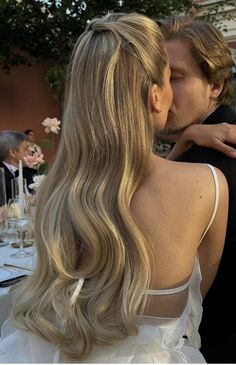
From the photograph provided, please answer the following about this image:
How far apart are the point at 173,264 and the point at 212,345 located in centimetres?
43

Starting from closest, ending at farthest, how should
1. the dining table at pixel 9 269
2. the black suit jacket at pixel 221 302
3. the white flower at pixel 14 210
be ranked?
the black suit jacket at pixel 221 302
the dining table at pixel 9 269
the white flower at pixel 14 210

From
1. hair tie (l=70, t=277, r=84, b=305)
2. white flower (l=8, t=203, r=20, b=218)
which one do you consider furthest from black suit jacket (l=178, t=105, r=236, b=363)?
white flower (l=8, t=203, r=20, b=218)

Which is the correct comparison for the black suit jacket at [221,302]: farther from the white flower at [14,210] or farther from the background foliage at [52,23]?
the background foliage at [52,23]

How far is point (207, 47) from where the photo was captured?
1.34m

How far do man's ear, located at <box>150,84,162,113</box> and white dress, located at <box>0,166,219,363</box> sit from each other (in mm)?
196

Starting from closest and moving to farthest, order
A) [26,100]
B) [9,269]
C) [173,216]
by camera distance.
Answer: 1. [173,216]
2. [9,269]
3. [26,100]

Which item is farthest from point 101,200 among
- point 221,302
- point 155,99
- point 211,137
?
point 221,302

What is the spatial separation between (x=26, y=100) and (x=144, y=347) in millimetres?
7968

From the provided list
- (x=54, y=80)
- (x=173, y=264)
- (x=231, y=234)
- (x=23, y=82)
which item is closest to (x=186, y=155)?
(x=231, y=234)

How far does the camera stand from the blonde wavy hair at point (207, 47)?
1.34 metres

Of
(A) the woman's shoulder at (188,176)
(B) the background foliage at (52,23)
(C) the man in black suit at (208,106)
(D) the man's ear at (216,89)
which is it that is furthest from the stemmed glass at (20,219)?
(B) the background foliage at (52,23)

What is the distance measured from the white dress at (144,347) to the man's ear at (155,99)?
0.20m

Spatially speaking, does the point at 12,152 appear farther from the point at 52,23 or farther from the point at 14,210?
the point at 52,23

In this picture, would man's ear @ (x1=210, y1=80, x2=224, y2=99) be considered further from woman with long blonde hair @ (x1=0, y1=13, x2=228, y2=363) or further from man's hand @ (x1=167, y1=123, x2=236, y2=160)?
woman with long blonde hair @ (x1=0, y1=13, x2=228, y2=363)
